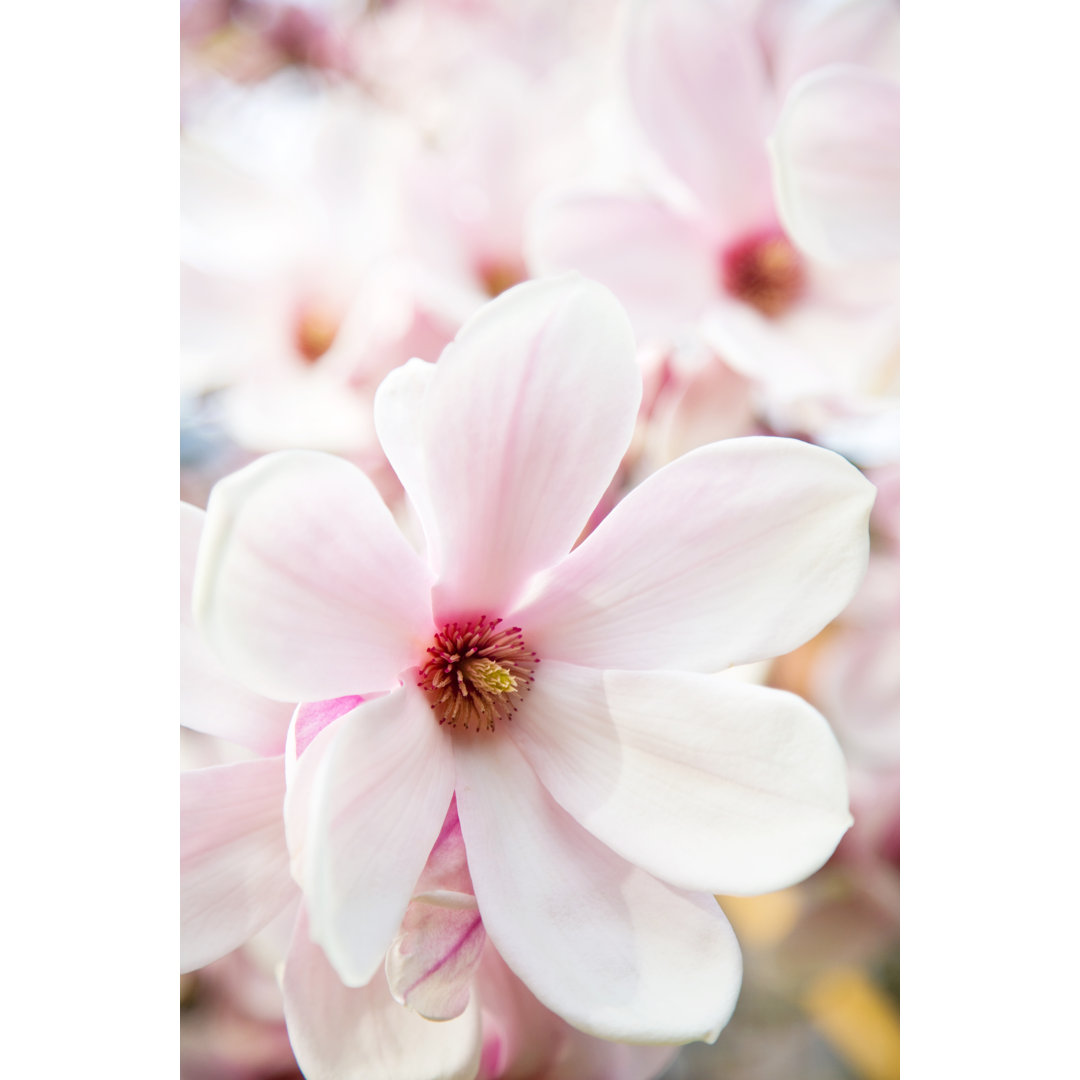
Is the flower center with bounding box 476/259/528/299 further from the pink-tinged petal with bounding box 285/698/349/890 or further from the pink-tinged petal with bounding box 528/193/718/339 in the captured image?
the pink-tinged petal with bounding box 285/698/349/890

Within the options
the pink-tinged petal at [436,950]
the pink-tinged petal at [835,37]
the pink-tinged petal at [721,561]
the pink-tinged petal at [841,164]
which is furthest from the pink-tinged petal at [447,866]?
the pink-tinged petal at [835,37]

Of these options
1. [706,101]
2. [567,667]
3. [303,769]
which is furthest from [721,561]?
[706,101]

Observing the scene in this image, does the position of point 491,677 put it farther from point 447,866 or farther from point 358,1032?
point 358,1032

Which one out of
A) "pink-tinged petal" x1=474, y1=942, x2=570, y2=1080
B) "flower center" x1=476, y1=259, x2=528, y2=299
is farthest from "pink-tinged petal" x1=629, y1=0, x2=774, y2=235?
"pink-tinged petal" x1=474, y1=942, x2=570, y2=1080

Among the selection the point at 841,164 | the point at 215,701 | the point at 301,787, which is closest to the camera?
the point at 301,787

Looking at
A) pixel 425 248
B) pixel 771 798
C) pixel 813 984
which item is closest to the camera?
pixel 771 798
